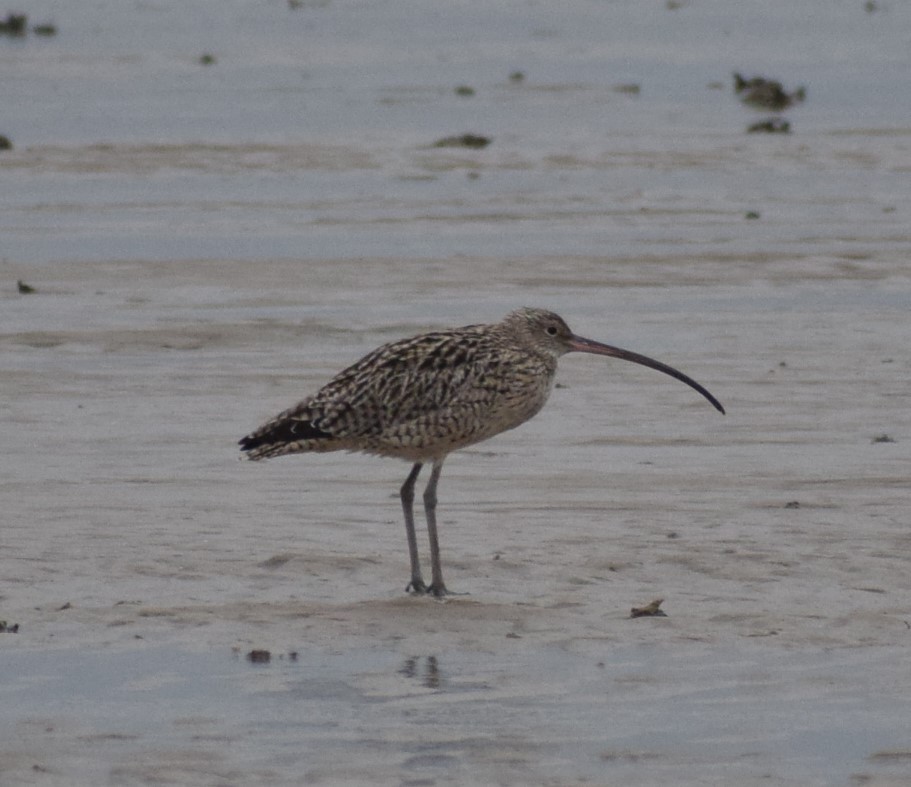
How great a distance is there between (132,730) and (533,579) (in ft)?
8.76

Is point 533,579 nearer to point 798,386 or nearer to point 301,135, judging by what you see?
point 798,386

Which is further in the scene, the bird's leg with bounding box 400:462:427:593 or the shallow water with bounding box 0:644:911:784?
the bird's leg with bounding box 400:462:427:593

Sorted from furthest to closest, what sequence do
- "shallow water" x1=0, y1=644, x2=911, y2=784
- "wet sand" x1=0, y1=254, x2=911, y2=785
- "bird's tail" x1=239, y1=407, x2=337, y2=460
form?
1. "bird's tail" x1=239, y1=407, x2=337, y2=460
2. "wet sand" x1=0, y1=254, x2=911, y2=785
3. "shallow water" x1=0, y1=644, x2=911, y2=784

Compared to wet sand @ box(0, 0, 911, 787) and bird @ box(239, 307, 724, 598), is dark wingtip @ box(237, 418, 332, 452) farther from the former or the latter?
wet sand @ box(0, 0, 911, 787)

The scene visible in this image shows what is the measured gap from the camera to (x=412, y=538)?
10055 millimetres

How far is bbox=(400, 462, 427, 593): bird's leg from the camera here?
388 inches

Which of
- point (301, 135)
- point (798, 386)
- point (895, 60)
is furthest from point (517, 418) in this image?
point (895, 60)

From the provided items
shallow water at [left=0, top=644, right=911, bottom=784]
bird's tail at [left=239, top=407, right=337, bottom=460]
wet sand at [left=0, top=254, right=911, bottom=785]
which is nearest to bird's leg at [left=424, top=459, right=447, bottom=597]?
wet sand at [left=0, top=254, right=911, bottom=785]

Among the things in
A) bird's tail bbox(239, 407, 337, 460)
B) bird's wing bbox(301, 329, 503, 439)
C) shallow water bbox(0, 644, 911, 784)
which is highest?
bird's wing bbox(301, 329, 503, 439)

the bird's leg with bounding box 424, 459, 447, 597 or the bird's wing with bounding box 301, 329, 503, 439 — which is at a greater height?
the bird's wing with bounding box 301, 329, 503, 439

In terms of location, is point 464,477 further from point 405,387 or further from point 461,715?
point 461,715

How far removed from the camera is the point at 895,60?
46.1 meters

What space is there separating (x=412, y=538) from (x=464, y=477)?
90.5 inches

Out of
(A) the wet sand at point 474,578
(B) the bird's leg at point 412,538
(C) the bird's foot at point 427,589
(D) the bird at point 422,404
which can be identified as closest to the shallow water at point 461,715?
(A) the wet sand at point 474,578
